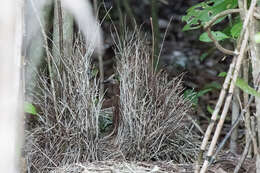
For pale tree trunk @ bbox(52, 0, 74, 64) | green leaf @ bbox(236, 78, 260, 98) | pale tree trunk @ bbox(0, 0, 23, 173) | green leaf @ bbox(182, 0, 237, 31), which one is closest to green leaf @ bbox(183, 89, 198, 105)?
green leaf @ bbox(182, 0, 237, 31)

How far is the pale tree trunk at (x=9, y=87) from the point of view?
1.09 meters

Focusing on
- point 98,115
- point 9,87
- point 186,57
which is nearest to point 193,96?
point 98,115

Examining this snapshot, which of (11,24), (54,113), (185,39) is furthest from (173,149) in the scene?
(185,39)

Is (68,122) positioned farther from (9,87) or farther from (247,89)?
(247,89)

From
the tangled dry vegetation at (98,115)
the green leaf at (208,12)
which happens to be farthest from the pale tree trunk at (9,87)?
the green leaf at (208,12)

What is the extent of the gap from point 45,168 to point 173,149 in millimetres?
553

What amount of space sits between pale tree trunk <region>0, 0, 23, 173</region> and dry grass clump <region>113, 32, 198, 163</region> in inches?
28.6

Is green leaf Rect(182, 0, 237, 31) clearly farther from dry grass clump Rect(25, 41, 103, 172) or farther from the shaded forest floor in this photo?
the shaded forest floor

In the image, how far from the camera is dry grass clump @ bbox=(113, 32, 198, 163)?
1.82 metres

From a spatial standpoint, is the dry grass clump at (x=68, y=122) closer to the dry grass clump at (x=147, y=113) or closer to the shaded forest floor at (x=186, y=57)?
the dry grass clump at (x=147, y=113)

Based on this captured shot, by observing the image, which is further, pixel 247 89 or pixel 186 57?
pixel 186 57

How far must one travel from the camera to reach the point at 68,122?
6.06 feet

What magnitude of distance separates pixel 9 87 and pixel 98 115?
0.78 meters

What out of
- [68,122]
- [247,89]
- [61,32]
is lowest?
[68,122]
